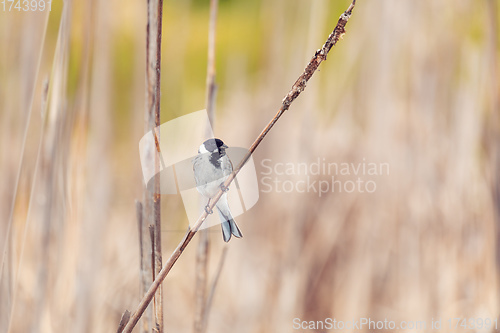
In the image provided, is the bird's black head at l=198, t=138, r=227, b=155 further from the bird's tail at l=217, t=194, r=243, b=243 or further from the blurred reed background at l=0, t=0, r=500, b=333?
the blurred reed background at l=0, t=0, r=500, b=333

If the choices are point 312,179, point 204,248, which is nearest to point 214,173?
point 204,248

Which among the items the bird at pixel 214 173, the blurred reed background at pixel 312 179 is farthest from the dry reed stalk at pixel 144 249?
the blurred reed background at pixel 312 179

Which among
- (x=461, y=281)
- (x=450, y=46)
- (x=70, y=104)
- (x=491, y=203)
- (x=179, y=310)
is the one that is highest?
(x=450, y=46)

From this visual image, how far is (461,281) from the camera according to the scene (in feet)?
3.06

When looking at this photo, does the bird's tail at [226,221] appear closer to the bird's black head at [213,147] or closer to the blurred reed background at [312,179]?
the bird's black head at [213,147]

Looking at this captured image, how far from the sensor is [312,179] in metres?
1.22

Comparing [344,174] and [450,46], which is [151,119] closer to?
[450,46]

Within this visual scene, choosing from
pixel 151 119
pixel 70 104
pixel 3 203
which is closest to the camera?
pixel 151 119

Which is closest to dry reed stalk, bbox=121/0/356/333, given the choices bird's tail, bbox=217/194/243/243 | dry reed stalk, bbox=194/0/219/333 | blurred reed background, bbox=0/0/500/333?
bird's tail, bbox=217/194/243/243

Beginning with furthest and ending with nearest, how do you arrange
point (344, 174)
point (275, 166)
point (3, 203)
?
point (344, 174), point (275, 166), point (3, 203)

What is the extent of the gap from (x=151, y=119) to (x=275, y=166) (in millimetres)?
795

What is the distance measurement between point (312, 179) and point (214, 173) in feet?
2.92

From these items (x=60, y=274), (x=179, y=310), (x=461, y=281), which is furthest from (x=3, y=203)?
(x=461, y=281)

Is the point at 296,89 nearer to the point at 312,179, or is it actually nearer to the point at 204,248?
the point at 204,248
